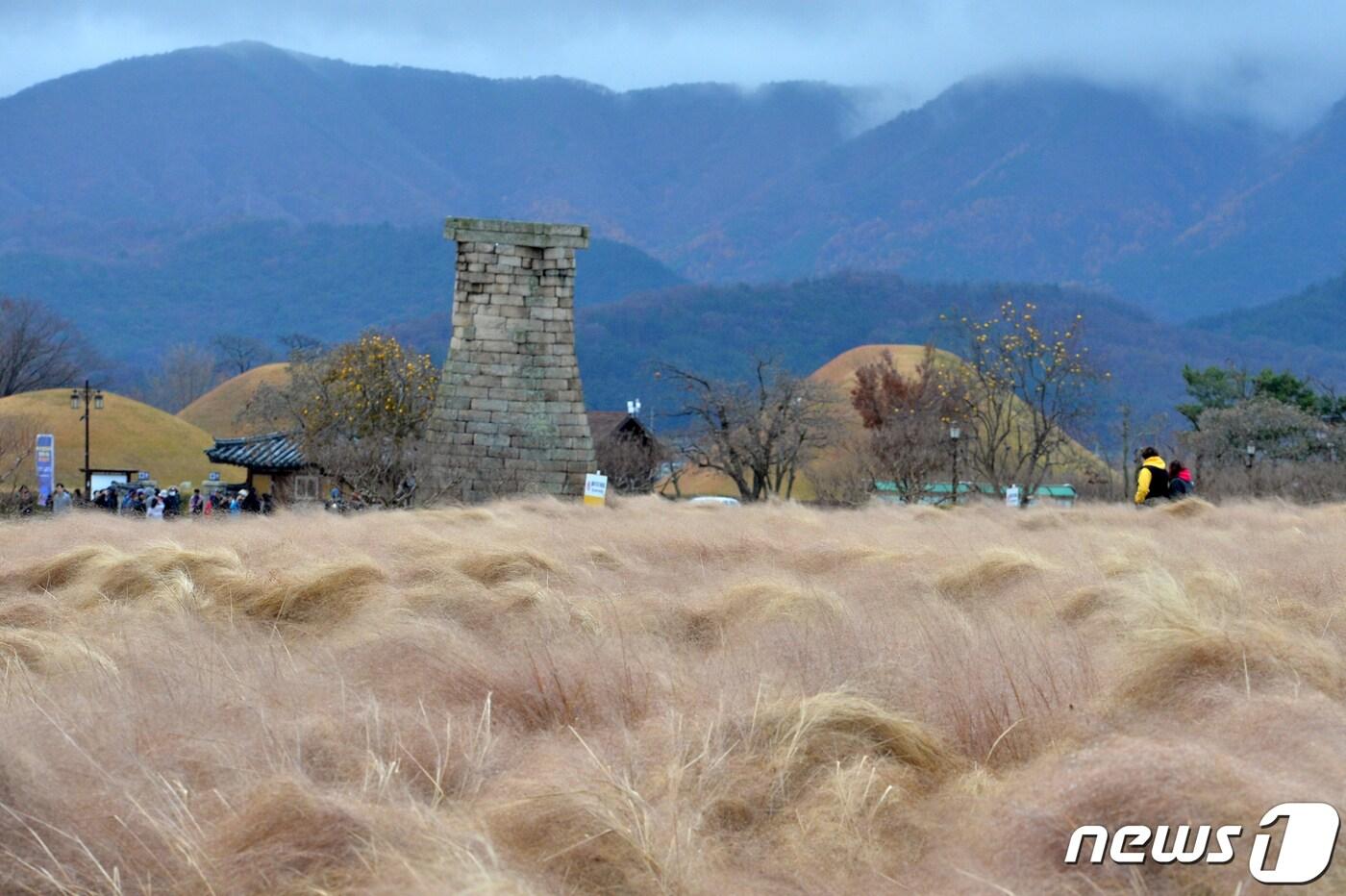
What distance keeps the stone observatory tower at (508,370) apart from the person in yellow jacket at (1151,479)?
9.72 meters

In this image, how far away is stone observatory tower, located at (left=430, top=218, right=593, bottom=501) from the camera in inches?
965

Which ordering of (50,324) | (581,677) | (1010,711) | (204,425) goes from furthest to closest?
A: (50,324) < (204,425) < (581,677) < (1010,711)

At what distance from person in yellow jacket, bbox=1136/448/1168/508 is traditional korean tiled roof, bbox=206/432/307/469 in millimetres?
34665

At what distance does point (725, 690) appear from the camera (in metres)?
5.82

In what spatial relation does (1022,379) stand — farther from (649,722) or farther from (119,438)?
(119,438)

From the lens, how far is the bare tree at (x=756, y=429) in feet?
161

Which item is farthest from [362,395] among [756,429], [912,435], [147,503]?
[912,435]

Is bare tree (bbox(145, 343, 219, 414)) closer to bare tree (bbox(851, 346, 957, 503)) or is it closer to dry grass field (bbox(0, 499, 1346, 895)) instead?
bare tree (bbox(851, 346, 957, 503))

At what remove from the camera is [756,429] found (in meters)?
49.2

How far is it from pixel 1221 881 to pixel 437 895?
201 cm

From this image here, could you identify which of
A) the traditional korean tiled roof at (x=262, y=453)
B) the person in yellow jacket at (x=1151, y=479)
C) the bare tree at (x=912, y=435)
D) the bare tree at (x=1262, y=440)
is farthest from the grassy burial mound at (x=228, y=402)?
the person in yellow jacket at (x=1151, y=479)

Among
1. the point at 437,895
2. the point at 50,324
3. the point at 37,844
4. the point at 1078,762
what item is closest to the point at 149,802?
the point at 37,844

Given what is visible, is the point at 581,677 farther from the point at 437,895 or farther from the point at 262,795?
the point at 437,895

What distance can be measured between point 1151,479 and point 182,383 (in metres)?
130
